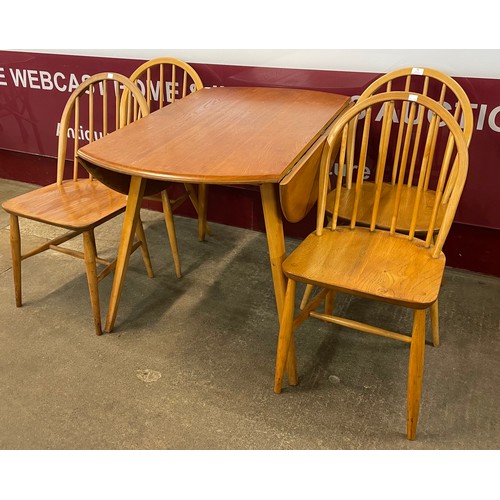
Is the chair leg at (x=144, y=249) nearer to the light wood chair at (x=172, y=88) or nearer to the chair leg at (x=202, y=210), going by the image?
the light wood chair at (x=172, y=88)

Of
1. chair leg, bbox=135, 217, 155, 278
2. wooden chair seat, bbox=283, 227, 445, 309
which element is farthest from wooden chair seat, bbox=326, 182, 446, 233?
chair leg, bbox=135, 217, 155, 278

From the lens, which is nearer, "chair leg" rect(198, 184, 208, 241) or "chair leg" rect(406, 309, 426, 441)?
"chair leg" rect(406, 309, 426, 441)

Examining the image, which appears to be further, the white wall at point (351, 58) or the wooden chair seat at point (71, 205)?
the white wall at point (351, 58)

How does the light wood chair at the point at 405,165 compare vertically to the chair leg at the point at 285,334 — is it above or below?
above

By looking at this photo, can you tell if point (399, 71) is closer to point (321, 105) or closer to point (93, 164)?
point (321, 105)

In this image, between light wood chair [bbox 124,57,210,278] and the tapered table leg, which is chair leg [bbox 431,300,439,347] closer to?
the tapered table leg

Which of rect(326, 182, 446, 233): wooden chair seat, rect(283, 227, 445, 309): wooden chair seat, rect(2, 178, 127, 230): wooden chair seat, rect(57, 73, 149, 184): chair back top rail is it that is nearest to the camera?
rect(283, 227, 445, 309): wooden chair seat

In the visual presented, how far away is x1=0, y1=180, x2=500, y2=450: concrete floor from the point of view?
5.61ft

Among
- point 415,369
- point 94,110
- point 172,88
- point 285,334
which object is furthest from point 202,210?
point 415,369

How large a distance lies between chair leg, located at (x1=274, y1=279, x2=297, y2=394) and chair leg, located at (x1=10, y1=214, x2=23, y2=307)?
4.00ft

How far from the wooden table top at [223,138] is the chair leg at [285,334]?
15.5 inches

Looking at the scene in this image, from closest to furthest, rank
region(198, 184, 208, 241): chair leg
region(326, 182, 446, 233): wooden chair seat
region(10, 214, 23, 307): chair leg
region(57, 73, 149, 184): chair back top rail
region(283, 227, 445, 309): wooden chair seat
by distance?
region(283, 227, 445, 309): wooden chair seat, region(326, 182, 446, 233): wooden chair seat, region(10, 214, 23, 307): chair leg, region(57, 73, 149, 184): chair back top rail, region(198, 184, 208, 241): chair leg

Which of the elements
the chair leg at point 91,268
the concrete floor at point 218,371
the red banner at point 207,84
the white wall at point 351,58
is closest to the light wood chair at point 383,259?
the concrete floor at point 218,371

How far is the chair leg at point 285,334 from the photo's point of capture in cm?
169
